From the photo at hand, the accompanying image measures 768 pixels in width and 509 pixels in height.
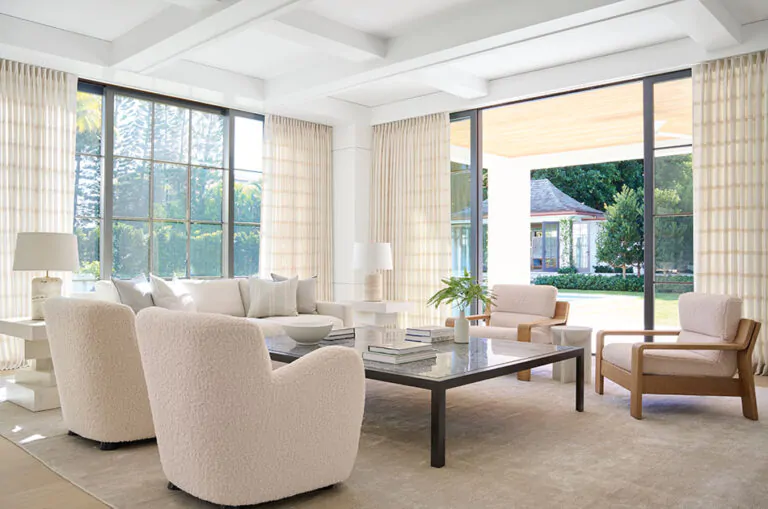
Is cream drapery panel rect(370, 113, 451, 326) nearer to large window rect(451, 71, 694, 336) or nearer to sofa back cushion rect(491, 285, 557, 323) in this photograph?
large window rect(451, 71, 694, 336)

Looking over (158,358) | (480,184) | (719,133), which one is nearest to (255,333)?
(158,358)

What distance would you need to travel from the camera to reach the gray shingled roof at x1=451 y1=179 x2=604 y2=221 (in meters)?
17.0

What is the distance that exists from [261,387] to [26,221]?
172 inches

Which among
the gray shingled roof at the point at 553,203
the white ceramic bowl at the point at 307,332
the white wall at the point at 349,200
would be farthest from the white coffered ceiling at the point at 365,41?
the gray shingled roof at the point at 553,203

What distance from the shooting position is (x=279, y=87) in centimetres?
699

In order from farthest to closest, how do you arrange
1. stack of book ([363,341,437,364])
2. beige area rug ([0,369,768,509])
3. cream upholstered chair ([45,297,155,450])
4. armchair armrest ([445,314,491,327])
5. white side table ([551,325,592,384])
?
1. armchair armrest ([445,314,491,327])
2. white side table ([551,325,592,384])
3. stack of book ([363,341,437,364])
4. cream upholstered chair ([45,297,155,450])
5. beige area rug ([0,369,768,509])

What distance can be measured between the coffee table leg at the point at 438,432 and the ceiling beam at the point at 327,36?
3.25 meters

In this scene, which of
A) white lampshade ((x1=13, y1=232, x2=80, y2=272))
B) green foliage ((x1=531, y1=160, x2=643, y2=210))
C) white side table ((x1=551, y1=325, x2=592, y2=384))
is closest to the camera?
white lampshade ((x1=13, y1=232, x2=80, y2=272))

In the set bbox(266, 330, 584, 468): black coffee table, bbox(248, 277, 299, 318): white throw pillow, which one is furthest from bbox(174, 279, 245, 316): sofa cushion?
bbox(266, 330, 584, 468): black coffee table

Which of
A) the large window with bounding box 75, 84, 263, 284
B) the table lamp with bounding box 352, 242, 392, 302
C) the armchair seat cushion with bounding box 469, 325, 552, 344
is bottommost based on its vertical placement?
the armchair seat cushion with bounding box 469, 325, 552, 344

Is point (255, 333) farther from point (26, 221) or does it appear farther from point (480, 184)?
point (480, 184)

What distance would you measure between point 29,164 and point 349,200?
12.3ft

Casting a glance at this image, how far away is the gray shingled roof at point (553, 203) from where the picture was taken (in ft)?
55.7

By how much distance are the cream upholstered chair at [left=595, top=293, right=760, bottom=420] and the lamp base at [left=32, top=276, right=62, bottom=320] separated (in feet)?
13.8
